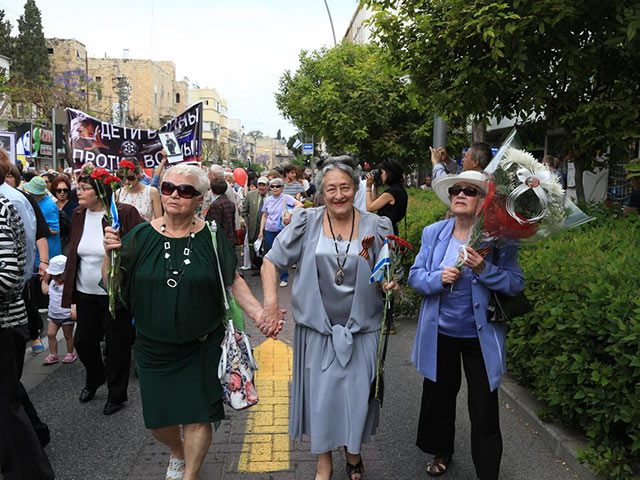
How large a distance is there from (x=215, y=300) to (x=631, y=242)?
3.42 metres

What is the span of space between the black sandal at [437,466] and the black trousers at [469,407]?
0.04 m

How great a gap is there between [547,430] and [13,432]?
3.42 meters

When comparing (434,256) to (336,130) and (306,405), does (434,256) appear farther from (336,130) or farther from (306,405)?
(336,130)

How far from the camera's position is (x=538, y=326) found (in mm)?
4285

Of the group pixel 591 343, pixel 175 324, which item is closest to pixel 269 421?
pixel 175 324

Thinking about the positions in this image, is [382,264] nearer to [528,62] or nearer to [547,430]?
[547,430]

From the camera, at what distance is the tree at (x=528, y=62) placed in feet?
17.8

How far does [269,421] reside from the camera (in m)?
4.66

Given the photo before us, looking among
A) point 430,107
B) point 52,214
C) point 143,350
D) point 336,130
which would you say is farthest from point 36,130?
point 143,350

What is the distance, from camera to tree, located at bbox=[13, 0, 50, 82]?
5659cm

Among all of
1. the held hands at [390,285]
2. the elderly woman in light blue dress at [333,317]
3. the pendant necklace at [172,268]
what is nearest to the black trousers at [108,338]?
the pendant necklace at [172,268]

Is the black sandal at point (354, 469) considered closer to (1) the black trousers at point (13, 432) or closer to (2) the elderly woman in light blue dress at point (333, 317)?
Result: (2) the elderly woman in light blue dress at point (333, 317)

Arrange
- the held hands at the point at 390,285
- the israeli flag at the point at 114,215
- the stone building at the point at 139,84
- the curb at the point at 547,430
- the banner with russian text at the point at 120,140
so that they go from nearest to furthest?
the held hands at the point at 390,285 < the israeli flag at the point at 114,215 < the curb at the point at 547,430 < the banner with russian text at the point at 120,140 < the stone building at the point at 139,84

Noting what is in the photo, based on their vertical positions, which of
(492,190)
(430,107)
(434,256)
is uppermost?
(430,107)
